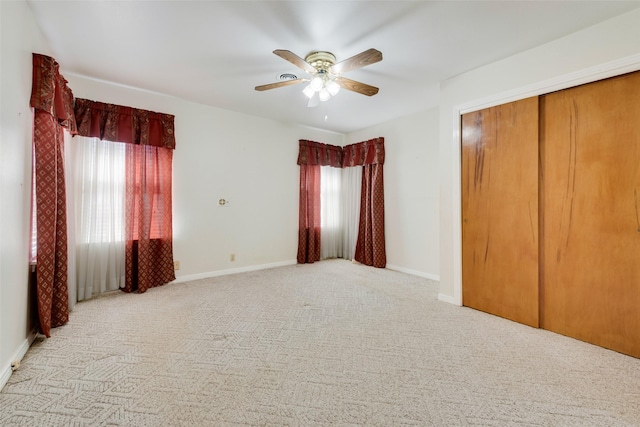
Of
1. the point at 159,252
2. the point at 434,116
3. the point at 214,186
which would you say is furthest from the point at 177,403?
the point at 434,116

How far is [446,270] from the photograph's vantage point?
117 inches

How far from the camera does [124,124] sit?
3.14 metres

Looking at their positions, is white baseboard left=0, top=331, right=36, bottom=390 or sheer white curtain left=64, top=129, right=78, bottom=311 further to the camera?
sheer white curtain left=64, top=129, right=78, bottom=311

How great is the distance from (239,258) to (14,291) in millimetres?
2498

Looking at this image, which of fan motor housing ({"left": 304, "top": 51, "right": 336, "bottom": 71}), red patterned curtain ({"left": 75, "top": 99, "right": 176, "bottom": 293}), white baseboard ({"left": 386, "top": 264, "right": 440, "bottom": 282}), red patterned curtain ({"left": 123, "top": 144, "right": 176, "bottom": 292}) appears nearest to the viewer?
fan motor housing ({"left": 304, "top": 51, "right": 336, "bottom": 71})

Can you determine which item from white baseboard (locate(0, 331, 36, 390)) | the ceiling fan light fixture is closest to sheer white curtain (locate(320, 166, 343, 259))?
the ceiling fan light fixture

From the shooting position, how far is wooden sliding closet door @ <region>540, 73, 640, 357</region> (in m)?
1.95

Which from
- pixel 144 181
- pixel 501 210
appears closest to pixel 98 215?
pixel 144 181

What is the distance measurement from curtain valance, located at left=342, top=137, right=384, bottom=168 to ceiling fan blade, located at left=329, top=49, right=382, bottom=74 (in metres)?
2.40

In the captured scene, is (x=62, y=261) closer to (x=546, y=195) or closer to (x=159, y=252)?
(x=159, y=252)

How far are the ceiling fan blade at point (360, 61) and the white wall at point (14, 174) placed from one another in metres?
2.05

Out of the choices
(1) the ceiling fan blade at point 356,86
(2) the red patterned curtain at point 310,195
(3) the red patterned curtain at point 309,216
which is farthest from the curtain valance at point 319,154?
(1) the ceiling fan blade at point 356,86

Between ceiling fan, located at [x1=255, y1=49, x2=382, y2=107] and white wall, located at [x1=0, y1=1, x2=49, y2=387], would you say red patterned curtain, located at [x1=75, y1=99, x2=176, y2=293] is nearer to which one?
white wall, located at [x1=0, y1=1, x2=49, y2=387]

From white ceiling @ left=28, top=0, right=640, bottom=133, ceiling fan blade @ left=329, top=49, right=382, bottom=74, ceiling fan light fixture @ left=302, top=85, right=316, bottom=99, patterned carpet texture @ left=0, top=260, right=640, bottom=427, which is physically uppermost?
white ceiling @ left=28, top=0, right=640, bottom=133
